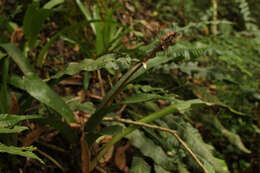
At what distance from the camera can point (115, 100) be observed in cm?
165

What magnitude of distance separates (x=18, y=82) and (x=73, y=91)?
58 cm

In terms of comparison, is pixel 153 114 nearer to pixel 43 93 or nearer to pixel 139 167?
pixel 139 167

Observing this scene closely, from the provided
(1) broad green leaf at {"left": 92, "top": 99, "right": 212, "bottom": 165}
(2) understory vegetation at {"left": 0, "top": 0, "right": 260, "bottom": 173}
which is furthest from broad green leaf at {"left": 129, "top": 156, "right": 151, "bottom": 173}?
(1) broad green leaf at {"left": 92, "top": 99, "right": 212, "bottom": 165}

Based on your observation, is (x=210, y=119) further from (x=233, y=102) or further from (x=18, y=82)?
(x=18, y=82)

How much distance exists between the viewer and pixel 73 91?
1.70 meters

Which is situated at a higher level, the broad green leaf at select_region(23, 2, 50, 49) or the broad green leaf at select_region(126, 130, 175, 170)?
the broad green leaf at select_region(23, 2, 50, 49)

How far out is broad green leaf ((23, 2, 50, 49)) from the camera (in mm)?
1377

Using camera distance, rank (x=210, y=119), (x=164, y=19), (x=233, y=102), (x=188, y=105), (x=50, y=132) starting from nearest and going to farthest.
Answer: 1. (x=188, y=105)
2. (x=50, y=132)
3. (x=210, y=119)
4. (x=233, y=102)
5. (x=164, y=19)

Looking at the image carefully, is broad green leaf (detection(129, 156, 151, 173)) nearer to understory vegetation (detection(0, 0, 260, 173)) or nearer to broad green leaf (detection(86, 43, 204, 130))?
understory vegetation (detection(0, 0, 260, 173))

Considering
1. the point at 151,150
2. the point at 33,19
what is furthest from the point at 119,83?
the point at 33,19

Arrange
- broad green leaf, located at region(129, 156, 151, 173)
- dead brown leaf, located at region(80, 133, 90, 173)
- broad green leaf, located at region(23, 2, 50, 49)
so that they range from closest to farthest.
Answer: dead brown leaf, located at region(80, 133, 90, 173) < broad green leaf, located at region(129, 156, 151, 173) < broad green leaf, located at region(23, 2, 50, 49)

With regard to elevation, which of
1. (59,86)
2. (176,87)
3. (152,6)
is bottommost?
(176,87)

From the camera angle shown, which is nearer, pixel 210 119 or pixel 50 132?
pixel 50 132

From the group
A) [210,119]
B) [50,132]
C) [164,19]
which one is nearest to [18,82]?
[50,132]
